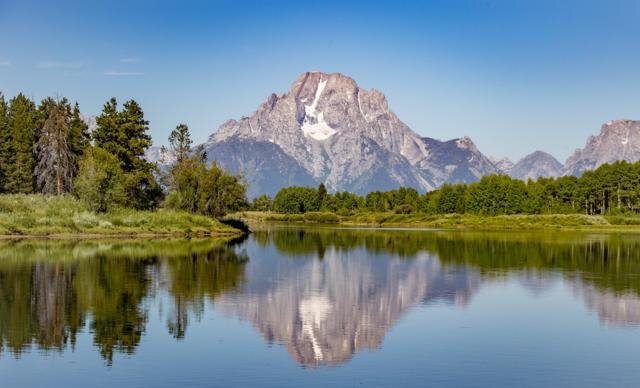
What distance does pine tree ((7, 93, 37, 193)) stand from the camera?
122 meters

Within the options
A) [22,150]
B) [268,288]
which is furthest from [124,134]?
[268,288]

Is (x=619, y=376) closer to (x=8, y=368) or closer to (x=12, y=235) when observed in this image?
(x=8, y=368)

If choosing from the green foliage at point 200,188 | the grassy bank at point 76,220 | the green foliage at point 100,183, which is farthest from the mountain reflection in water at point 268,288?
the green foliage at point 200,188

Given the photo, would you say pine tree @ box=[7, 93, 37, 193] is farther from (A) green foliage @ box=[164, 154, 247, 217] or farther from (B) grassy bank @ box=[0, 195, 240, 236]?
(A) green foliage @ box=[164, 154, 247, 217]

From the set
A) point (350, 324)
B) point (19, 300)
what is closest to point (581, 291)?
point (350, 324)

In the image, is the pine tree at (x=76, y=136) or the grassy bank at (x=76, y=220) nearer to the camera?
the grassy bank at (x=76, y=220)

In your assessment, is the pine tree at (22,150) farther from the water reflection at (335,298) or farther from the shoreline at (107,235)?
the water reflection at (335,298)

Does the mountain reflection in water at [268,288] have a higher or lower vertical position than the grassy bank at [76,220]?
lower

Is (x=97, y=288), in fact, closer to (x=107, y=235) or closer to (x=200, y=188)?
(x=107, y=235)

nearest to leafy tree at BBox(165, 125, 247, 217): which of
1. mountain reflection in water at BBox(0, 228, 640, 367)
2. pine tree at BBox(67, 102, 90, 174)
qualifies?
pine tree at BBox(67, 102, 90, 174)

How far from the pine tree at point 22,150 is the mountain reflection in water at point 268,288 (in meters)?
45.6

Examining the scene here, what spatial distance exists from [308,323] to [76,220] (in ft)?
217

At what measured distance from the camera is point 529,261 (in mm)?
72312

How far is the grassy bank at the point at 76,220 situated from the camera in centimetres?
8969
